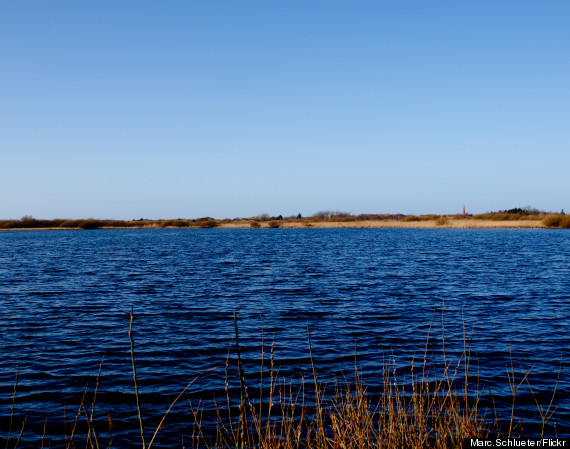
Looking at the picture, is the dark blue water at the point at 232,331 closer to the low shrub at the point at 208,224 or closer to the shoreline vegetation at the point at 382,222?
the shoreline vegetation at the point at 382,222

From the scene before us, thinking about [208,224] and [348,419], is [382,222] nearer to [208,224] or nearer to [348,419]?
[208,224]

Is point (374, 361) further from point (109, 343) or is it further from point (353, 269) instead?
point (353, 269)

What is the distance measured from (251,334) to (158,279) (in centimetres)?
1425

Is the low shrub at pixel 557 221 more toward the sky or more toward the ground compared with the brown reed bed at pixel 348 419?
more toward the sky

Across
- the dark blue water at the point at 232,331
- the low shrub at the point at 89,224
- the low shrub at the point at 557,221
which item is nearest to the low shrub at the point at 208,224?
the low shrub at the point at 89,224

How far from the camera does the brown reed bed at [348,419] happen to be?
607 cm

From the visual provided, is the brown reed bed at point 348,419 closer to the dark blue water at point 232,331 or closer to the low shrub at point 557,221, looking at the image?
the dark blue water at point 232,331

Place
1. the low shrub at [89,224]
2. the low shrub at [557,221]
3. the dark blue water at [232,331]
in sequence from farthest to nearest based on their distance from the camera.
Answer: the low shrub at [89,224] < the low shrub at [557,221] < the dark blue water at [232,331]

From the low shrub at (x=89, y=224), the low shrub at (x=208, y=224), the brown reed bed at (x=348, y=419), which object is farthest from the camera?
the low shrub at (x=208, y=224)

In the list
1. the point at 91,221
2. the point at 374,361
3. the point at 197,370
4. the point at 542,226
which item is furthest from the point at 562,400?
the point at 91,221

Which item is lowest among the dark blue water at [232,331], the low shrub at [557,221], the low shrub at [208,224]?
the dark blue water at [232,331]

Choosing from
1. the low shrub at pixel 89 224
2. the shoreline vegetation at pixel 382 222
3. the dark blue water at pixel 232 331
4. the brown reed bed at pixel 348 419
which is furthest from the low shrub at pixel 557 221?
the low shrub at pixel 89 224

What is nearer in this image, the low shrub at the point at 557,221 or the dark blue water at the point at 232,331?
the dark blue water at the point at 232,331

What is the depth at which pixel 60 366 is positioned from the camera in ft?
38.1
